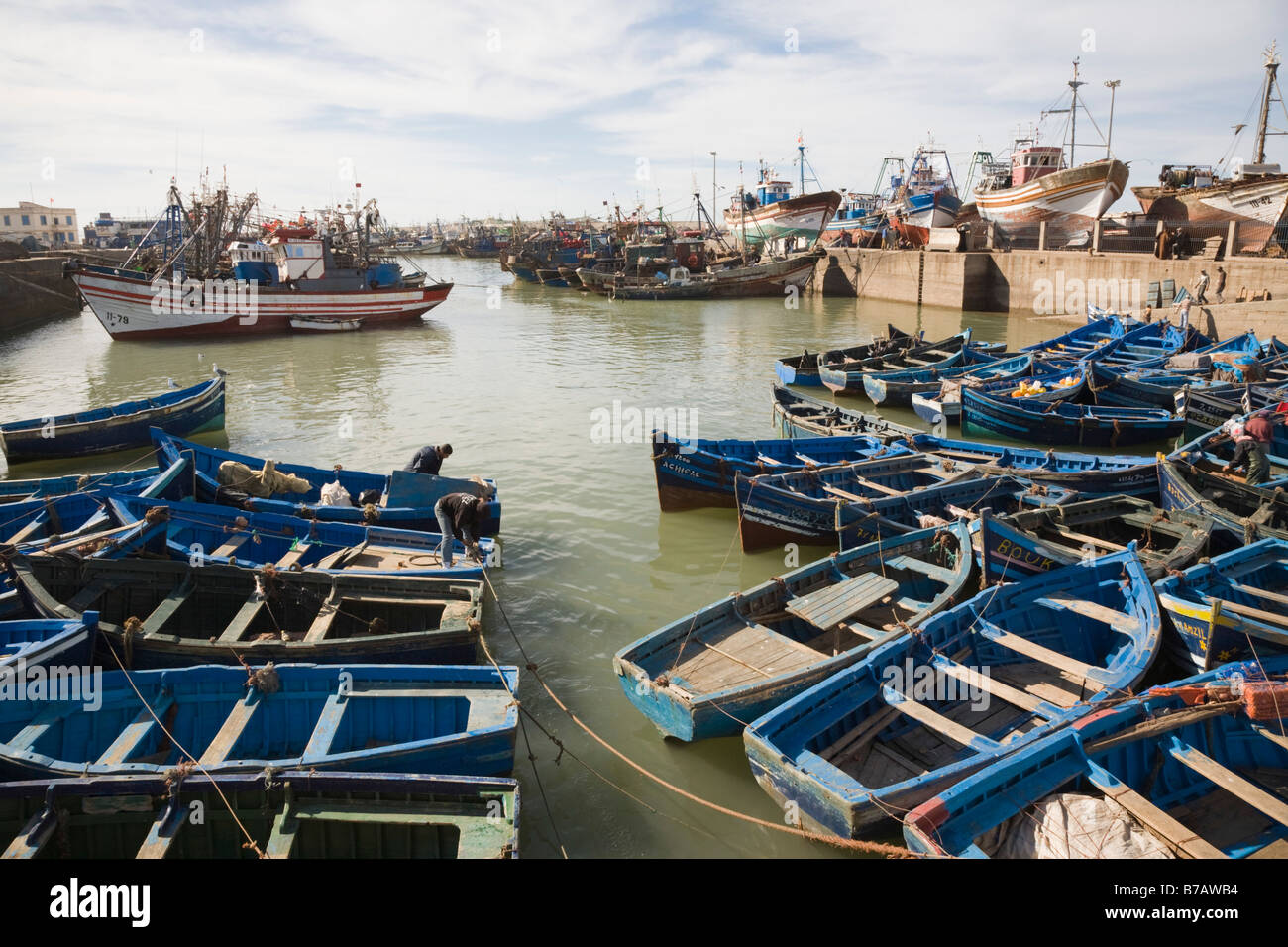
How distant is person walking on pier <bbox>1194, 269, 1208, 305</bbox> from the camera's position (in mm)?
29594

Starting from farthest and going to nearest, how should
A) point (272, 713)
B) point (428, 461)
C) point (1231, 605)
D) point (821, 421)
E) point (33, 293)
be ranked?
point (33, 293)
point (821, 421)
point (428, 461)
point (1231, 605)
point (272, 713)

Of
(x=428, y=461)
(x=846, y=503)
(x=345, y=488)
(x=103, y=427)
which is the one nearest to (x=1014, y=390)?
(x=846, y=503)

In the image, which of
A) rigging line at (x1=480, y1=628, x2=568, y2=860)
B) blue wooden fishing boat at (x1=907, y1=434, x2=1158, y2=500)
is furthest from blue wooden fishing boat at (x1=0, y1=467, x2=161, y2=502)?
blue wooden fishing boat at (x1=907, y1=434, x2=1158, y2=500)

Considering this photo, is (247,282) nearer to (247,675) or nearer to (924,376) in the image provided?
(924,376)

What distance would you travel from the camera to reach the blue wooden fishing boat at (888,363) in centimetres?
2352

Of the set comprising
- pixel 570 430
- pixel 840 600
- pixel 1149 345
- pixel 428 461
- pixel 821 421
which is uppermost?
pixel 1149 345

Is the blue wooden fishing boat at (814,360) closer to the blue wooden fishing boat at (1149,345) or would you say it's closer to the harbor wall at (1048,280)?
the blue wooden fishing boat at (1149,345)

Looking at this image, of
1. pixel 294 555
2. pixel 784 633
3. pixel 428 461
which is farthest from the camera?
pixel 428 461

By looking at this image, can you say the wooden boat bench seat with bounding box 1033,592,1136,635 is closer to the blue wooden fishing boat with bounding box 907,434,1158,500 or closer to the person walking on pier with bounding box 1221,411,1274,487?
the blue wooden fishing boat with bounding box 907,434,1158,500

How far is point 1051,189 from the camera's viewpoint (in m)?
44.4

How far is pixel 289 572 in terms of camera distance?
953 cm

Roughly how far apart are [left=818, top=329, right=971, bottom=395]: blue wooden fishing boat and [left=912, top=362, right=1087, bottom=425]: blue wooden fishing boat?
233 cm

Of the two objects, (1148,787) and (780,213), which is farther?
(780,213)

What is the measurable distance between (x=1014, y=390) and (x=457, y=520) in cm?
1592
